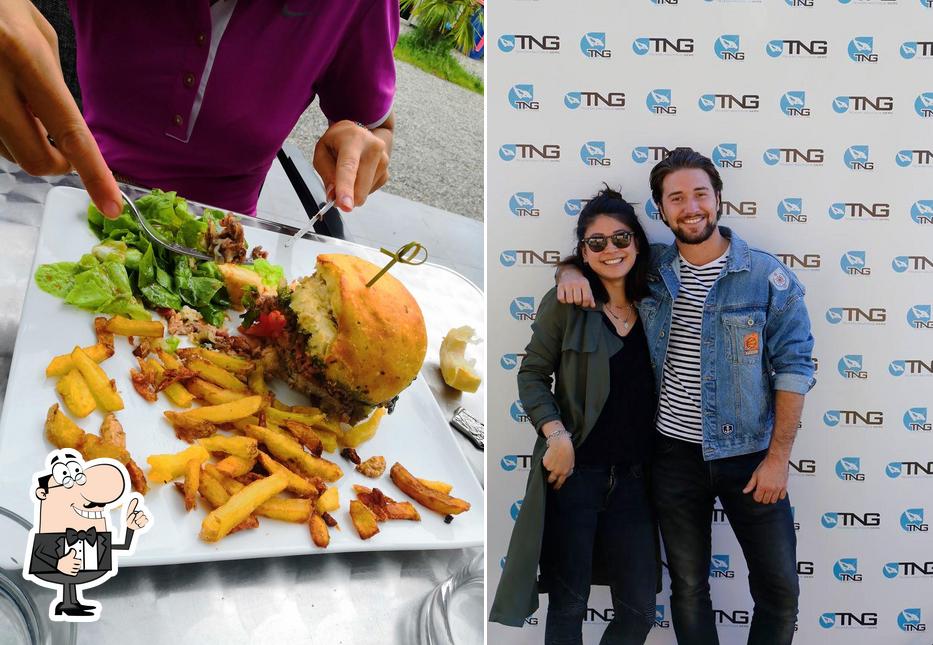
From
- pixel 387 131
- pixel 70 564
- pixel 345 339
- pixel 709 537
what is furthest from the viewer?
pixel 387 131

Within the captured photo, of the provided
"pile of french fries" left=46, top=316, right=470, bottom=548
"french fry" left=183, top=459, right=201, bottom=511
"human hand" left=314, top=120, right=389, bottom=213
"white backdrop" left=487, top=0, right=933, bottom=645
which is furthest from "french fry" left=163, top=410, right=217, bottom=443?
"white backdrop" left=487, top=0, right=933, bottom=645

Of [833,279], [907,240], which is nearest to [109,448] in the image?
[833,279]

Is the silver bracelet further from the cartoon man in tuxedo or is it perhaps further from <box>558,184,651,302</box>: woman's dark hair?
the cartoon man in tuxedo

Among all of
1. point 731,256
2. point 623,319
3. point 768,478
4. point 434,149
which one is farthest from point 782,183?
point 434,149

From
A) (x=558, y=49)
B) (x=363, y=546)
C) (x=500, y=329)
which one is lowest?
(x=363, y=546)

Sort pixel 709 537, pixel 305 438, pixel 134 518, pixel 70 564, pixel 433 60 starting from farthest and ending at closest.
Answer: pixel 433 60 → pixel 709 537 → pixel 305 438 → pixel 134 518 → pixel 70 564

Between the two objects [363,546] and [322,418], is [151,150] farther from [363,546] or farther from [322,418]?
[363,546]

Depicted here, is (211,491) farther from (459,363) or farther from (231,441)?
(459,363)
